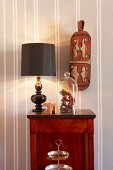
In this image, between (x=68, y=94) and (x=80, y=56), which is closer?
(x=68, y=94)

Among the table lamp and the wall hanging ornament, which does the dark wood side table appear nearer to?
the table lamp

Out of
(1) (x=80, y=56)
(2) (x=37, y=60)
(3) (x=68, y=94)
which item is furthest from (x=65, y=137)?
(1) (x=80, y=56)

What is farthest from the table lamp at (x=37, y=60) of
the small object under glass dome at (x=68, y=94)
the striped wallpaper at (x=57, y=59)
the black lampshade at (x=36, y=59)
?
the striped wallpaper at (x=57, y=59)

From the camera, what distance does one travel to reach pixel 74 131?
1.91m

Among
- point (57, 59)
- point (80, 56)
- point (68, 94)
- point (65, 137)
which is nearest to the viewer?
point (65, 137)

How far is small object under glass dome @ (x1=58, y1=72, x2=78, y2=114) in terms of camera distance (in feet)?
6.75

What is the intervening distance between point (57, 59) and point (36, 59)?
392mm

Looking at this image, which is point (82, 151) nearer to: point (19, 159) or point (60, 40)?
point (19, 159)

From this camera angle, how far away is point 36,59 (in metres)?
2.01

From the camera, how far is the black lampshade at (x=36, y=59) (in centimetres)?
202

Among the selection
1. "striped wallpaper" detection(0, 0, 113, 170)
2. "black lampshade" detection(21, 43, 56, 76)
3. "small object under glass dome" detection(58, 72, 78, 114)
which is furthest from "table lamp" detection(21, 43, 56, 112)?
"striped wallpaper" detection(0, 0, 113, 170)

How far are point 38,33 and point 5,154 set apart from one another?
46.2 inches

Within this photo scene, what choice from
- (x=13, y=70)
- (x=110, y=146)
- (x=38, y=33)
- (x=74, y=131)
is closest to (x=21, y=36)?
(x=38, y=33)

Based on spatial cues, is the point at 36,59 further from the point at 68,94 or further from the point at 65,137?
the point at 65,137
